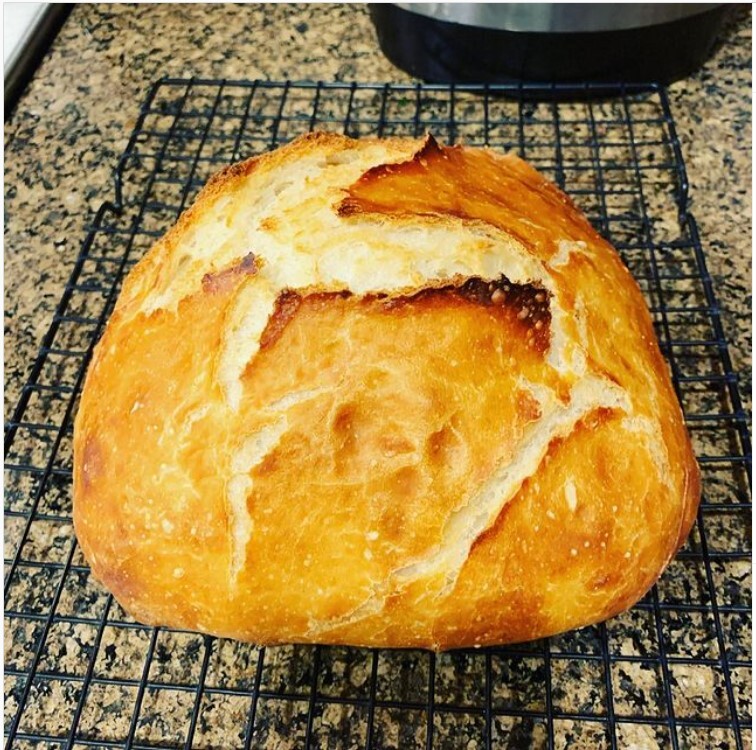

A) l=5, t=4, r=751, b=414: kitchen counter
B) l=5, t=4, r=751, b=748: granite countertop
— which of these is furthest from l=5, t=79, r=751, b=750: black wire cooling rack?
l=5, t=4, r=751, b=414: kitchen counter

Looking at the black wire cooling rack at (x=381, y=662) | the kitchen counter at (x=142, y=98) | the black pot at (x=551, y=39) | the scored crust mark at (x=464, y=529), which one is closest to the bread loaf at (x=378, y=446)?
the scored crust mark at (x=464, y=529)

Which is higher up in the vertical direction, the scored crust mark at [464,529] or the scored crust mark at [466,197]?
the scored crust mark at [466,197]

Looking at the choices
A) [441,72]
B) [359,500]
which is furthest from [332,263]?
[441,72]

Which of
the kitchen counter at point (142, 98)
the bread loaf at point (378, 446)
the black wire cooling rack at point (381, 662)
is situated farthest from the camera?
the kitchen counter at point (142, 98)

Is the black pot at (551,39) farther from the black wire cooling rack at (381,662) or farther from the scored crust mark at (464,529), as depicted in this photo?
the scored crust mark at (464,529)

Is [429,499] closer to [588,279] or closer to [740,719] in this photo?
[588,279]

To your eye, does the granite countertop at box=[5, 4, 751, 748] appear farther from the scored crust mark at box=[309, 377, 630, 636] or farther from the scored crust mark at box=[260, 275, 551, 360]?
the scored crust mark at box=[260, 275, 551, 360]
